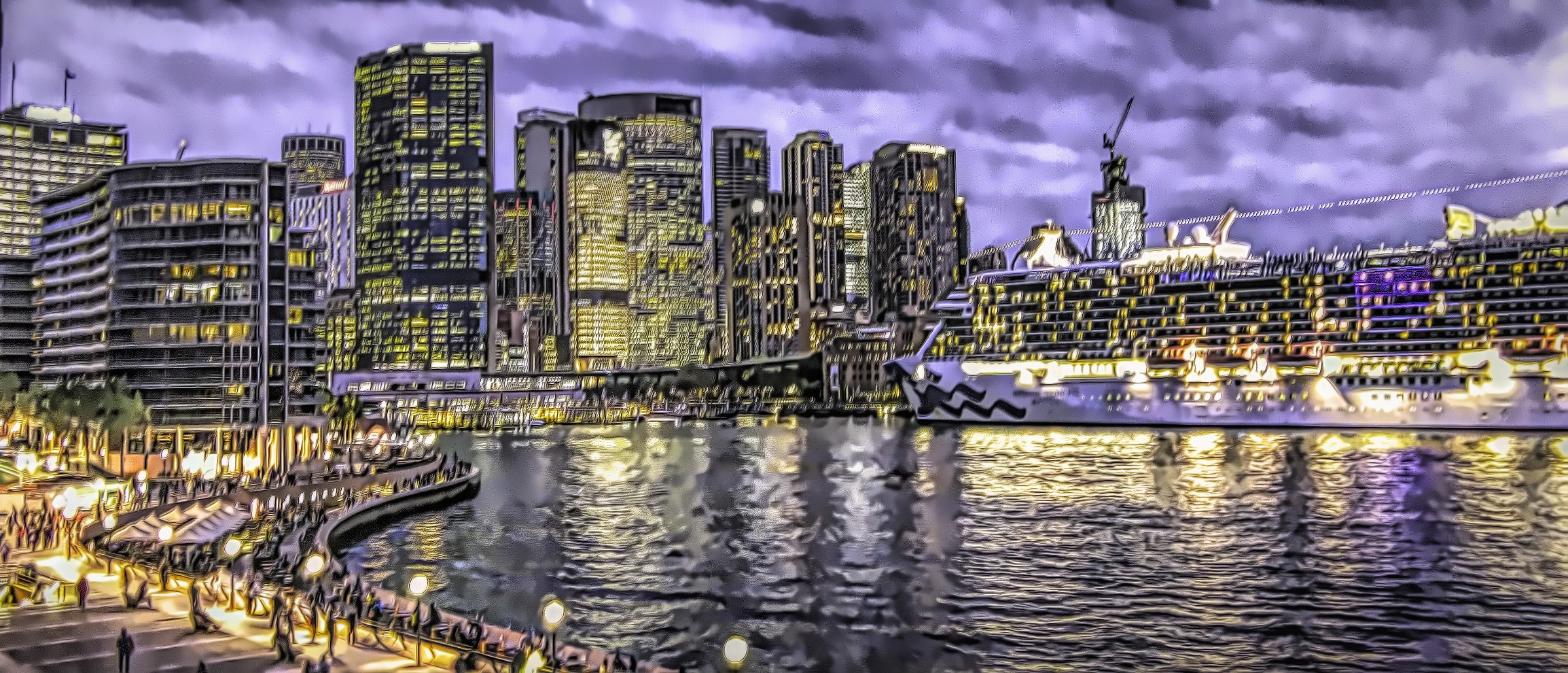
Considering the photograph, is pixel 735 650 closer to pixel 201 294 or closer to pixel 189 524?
Result: pixel 189 524

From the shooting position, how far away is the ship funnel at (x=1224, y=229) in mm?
117062

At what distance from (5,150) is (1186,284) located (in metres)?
163

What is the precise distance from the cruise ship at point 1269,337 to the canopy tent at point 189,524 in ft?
260

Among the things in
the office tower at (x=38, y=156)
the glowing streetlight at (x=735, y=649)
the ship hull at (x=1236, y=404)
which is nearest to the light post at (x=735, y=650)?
the glowing streetlight at (x=735, y=649)

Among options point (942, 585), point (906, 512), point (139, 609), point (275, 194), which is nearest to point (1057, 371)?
point (906, 512)

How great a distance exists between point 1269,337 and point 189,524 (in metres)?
89.6

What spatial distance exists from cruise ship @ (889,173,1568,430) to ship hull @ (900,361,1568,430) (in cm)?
12

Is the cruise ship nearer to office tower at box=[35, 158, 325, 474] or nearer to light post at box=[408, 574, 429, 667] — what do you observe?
office tower at box=[35, 158, 325, 474]

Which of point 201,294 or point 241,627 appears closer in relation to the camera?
point 241,627

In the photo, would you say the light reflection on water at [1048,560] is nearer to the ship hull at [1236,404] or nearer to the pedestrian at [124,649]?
→ the ship hull at [1236,404]

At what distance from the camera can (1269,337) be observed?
10744 centimetres

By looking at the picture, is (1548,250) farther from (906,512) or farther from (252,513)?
(252,513)

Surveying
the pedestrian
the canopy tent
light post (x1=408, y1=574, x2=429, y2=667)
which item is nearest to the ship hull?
the canopy tent

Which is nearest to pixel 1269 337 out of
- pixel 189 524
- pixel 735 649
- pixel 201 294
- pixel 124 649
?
pixel 201 294
